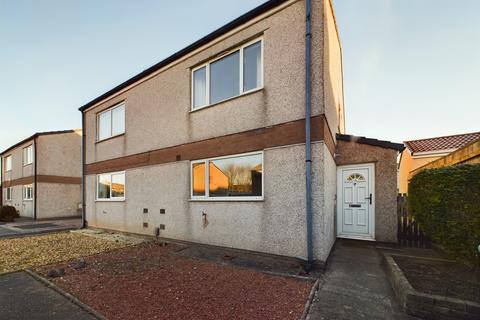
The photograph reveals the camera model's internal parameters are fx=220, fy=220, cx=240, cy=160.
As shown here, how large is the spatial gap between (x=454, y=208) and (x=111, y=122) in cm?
1171

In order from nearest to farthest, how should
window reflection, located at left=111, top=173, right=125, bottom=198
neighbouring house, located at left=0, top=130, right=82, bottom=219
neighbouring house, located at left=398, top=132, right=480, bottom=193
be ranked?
window reflection, located at left=111, top=173, right=125, bottom=198 < neighbouring house, located at left=398, top=132, right=480, bottom=193 < neighbouring house, located at left=0, top=130, right=82, bottom=219

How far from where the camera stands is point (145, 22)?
25.8ft

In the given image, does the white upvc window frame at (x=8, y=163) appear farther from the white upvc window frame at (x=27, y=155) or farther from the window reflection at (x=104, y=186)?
the window reflection at (x=104, y=186)

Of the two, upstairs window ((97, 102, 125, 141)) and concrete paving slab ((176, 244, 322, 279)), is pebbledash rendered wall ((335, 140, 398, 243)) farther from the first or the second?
upstairs window ((97, 102, 125, 141))

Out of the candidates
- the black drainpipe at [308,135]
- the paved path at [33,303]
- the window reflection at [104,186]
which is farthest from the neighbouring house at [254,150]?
the paved path at [33,303]

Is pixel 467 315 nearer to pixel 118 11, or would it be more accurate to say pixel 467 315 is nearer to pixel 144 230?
pixel 144 230

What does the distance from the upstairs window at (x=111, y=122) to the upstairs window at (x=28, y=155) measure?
33.8 ft

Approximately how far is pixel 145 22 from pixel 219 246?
8.02m

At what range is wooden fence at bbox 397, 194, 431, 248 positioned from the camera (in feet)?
20.9

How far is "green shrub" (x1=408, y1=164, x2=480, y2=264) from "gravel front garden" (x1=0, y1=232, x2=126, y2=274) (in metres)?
7.98

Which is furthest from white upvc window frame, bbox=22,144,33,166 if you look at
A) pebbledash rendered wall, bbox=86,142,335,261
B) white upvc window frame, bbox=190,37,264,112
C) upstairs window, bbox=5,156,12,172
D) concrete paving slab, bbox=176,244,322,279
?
concrete paving slab, bbox=176,244,322,279

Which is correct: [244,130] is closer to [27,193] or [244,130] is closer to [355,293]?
[355,293]

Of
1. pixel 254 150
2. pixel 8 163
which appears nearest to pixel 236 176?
pixel 254 150

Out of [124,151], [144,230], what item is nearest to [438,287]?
[144,230]
